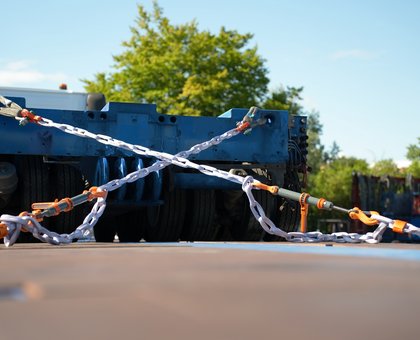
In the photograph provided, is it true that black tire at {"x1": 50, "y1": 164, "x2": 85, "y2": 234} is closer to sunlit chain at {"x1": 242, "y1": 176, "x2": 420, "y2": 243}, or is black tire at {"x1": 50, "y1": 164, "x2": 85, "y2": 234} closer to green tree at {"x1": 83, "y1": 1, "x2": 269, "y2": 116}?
sunlit chain at {"x1": 242, "y1": 176, "x2": 420, "y2": 243}

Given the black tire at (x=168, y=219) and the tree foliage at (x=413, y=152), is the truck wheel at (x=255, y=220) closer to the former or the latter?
the black tire at (x=168, y=219)

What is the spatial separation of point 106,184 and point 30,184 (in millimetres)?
1368

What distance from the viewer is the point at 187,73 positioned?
3891cm

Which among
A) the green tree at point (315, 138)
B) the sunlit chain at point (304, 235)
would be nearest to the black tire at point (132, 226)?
the sunlit chain at point (304, 235)

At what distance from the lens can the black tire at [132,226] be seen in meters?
10.5

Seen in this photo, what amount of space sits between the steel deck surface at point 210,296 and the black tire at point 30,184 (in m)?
→ 3.10

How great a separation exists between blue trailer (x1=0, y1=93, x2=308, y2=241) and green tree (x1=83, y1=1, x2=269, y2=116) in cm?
2553

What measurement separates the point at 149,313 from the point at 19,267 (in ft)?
7.71

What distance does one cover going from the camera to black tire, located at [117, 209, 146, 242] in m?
10.5

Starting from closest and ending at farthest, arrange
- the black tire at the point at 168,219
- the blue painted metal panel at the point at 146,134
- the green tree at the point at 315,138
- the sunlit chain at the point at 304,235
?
the sunlit chain at the point at 304,235 → the blue painted metal panel at the point at 146,134 → the black tire at the point at 168,219 → the green tree at the point at 315,138

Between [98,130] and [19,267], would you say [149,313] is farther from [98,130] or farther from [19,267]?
[98,130]

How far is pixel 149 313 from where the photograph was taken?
3426 millimetres

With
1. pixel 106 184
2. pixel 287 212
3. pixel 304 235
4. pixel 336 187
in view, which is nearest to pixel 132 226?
pixel 287 212

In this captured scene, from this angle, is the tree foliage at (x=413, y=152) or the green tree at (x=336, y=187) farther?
the tree foliage at (x=413, y=152)
